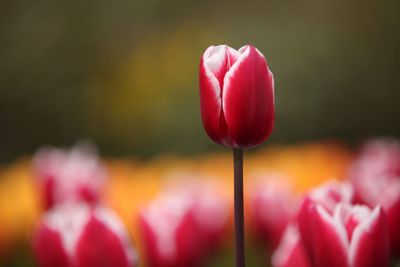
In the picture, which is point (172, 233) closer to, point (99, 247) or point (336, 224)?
point (99, 247)

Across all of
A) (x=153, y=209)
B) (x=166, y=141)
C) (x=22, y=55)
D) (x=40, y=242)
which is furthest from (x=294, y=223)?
(x=22, y=55)

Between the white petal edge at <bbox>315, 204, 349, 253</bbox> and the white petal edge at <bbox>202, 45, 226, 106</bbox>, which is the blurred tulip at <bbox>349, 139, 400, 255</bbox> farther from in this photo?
the white petal edge at <bbox>202, 45, 226, 106</bbox>

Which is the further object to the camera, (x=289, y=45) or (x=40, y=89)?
(x=40, y=89)

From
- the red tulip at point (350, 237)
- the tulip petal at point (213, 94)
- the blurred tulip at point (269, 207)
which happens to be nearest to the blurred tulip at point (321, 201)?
the red tulip at point (350, 237)

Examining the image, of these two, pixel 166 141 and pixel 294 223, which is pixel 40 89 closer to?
pixel 166 141

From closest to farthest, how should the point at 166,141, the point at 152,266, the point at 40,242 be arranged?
1. the point at 40,242
2. the point at 152,266
3. the point at 166,141
